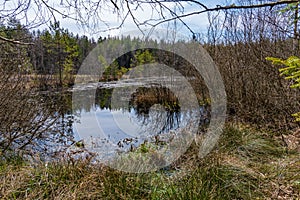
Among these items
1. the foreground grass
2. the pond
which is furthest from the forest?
the pond

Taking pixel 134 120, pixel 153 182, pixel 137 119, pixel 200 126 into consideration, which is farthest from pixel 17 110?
pixel 137 119

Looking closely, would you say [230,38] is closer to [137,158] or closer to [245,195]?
[137,158]

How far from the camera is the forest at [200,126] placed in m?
2.47

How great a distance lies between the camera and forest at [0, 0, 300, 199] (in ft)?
8.11

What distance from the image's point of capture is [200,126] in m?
5.95

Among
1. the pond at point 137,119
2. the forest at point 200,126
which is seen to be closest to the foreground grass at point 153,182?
the forest at point 200,126

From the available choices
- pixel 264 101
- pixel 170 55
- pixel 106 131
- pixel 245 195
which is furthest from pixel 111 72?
pixel 245 195

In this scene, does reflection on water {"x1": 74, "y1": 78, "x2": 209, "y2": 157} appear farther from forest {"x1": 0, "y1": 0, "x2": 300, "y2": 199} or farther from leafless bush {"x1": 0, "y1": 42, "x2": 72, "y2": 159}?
leafless bush {"x1": 0, "y1": 42, "x2": 72, "y2": 159}

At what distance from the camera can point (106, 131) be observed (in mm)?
6484

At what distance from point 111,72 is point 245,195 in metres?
20.7

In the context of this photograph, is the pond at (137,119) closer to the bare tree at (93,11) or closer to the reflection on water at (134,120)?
the reflection on water at (134,120)

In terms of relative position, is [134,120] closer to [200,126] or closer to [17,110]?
[200,126]

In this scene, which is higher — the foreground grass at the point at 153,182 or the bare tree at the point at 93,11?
the bare tree at the point at 93,11

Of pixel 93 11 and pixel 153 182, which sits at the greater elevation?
pixel 93 11
